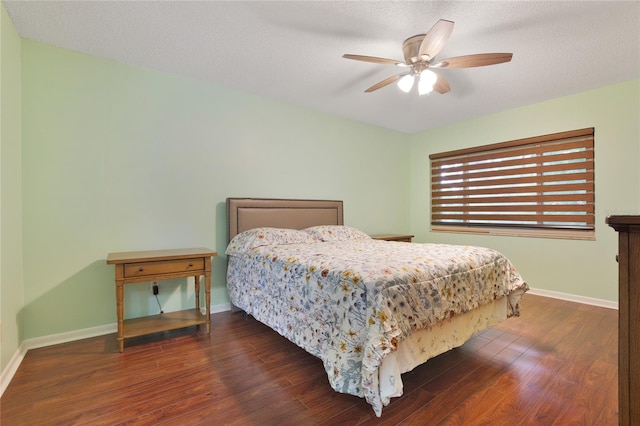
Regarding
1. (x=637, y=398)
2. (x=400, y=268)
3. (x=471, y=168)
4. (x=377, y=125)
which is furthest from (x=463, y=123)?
(x=637, y=398)

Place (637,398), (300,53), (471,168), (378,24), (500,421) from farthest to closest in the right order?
(471,168), (300,53), (378,24), (500,421), (637,398)

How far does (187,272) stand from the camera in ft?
7.66

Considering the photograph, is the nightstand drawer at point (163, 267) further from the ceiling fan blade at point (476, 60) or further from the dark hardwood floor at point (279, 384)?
the ceiling fan blade at point (476, 60)

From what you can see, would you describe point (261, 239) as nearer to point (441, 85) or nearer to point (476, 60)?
point (441, 85)

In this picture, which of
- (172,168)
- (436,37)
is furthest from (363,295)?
(172,168)

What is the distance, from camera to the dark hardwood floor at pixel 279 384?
57.2 inches

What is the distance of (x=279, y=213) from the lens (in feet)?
10.9

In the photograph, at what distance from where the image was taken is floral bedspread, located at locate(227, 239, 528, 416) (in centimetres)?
143

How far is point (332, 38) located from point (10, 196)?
2452mm

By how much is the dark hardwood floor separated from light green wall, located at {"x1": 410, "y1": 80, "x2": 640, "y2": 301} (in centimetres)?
99

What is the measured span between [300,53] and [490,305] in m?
2.49

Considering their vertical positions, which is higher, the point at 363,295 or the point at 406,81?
the point at 406,81

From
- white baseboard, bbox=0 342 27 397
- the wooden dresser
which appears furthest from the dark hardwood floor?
the wooden dresser

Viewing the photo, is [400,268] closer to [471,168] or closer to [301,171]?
[301,171]
